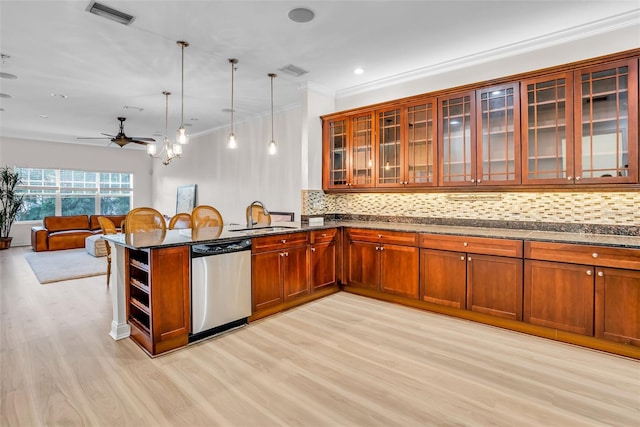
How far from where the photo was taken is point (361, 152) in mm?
4684

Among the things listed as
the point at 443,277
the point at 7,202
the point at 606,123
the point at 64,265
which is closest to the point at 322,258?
the point at 443,277

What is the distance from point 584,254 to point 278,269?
2840mm

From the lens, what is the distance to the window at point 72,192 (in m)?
9.01

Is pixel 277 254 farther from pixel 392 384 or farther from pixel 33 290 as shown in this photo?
pixel 33 290

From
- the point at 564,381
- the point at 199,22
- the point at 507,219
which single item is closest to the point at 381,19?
the point at 199,22

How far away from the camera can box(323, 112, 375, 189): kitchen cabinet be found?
4.61 meters

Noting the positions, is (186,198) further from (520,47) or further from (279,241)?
(520,47)

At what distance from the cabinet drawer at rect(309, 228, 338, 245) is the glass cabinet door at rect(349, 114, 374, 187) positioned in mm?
772

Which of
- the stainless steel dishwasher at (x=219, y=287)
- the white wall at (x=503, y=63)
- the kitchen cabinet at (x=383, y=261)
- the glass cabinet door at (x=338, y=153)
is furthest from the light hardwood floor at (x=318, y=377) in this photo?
the white wall at (x=503, y=63)

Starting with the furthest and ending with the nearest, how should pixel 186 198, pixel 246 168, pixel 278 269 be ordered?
pixel 186 198 → pixel 246 168 → pixel 278 269

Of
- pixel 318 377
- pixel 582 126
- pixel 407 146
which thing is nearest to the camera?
pixel 318 377

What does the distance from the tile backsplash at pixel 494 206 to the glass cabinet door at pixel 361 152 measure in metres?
0.39

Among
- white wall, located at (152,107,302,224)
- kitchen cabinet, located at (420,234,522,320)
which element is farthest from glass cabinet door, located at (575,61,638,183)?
white wall, located at (152,107,302,224)

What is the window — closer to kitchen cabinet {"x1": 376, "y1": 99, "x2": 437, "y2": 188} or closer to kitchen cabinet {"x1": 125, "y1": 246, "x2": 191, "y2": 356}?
kitchen cabinet {"x1": 125, "y1": 246, "x2": 191, "y2": 356}
